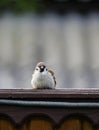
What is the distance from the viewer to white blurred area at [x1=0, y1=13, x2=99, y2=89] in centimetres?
589

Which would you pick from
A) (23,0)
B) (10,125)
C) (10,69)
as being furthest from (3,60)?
(10,125)

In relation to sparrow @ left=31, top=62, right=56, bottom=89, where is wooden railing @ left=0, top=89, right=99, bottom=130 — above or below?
below

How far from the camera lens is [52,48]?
599cm

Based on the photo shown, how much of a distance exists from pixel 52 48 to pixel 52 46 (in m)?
0.01

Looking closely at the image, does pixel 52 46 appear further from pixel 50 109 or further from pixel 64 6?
pixel 50 109

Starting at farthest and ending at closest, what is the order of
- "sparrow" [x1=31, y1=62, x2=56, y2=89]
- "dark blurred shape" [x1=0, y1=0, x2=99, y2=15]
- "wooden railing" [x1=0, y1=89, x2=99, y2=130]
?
"dark blurred shape" [x1=0, y1=0, x2=99, y2=15], "sparrow" [x1=31, y1=62, x2=56, y2=89], "wooden railing" [x1=0, y1=89, x2=99, y2=130]

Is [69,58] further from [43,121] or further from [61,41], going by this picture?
[43,121]

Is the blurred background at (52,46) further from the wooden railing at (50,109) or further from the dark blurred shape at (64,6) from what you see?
the wooden railing at (50,109)

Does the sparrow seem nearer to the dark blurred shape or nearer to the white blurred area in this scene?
the dark blurred shape

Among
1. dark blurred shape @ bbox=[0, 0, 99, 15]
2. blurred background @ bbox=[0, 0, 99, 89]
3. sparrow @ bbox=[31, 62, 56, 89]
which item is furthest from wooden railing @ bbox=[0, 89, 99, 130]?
blurred background @ bbox=[0, 0, 99, 89]

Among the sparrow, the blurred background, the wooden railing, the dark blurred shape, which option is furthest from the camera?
the blurred background

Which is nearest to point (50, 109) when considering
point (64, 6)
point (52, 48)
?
point (64, 6)

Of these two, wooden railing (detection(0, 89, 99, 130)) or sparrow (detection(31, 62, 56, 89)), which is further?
sparrow (detection(31, 62, 56, 89))

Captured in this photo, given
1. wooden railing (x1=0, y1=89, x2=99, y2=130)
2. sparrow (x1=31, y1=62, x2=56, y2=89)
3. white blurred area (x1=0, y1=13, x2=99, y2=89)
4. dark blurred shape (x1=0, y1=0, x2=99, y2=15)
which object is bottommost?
wooden railing (x1=0, y1=89, x2=99, y2=130)
